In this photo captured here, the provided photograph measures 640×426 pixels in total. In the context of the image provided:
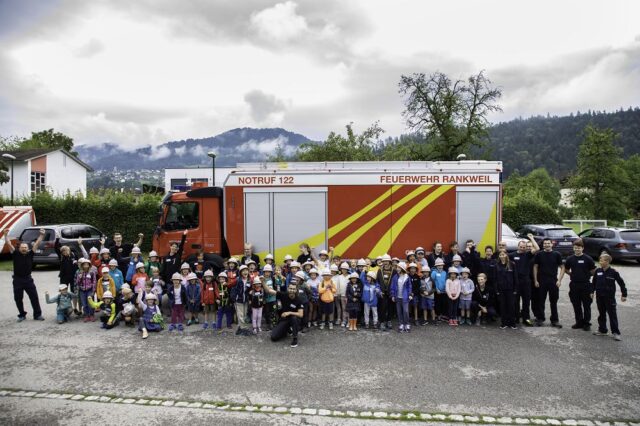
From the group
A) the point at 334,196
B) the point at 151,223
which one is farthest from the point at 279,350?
the point at 151,223

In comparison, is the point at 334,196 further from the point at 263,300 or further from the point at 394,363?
the point at 394,363

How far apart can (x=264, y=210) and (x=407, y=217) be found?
3.69m

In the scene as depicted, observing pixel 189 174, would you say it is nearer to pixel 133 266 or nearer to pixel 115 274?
pixel 133 266

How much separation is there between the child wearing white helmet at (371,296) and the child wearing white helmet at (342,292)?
0.46m

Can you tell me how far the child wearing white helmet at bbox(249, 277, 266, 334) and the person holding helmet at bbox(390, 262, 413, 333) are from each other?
2.94 m

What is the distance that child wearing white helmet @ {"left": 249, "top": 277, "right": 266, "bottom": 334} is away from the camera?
8.91 metres

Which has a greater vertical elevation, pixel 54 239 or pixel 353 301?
pixel 54 239

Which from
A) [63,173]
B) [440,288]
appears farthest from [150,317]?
[63,173]

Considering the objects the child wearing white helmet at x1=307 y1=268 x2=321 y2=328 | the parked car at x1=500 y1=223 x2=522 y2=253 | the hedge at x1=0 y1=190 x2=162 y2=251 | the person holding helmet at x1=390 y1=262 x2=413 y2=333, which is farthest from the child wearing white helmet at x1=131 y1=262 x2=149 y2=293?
the hedge at x1=0 y1=190 x2=162 y2=251

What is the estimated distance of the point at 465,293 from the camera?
9477mm

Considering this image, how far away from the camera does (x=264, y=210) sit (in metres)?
10.8

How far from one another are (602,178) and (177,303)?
4641 cm

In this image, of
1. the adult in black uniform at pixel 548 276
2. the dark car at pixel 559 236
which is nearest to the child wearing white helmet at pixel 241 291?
the adult in black uniform at pixel 548 276

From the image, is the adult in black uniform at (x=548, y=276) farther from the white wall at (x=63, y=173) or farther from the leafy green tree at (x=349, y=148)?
the white wall at (x=63, y=173)
